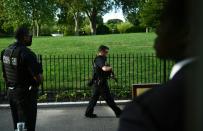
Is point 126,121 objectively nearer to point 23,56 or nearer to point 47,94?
point 23,56

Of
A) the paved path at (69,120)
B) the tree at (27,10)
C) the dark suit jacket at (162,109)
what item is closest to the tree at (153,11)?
the paved path at (69,120)

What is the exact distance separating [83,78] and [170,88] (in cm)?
1325

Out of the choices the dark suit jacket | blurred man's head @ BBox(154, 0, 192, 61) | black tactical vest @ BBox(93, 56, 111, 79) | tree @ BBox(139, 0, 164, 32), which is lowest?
black tactical vest @ BBox(93, 56, 111, 79)

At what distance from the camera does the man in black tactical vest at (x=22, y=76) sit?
7.31 m

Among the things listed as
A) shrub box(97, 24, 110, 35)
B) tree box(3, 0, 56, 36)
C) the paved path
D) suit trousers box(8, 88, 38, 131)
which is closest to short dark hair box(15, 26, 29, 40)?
suit trousers box(8, 88, 38, 131)

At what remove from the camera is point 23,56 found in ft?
23.9

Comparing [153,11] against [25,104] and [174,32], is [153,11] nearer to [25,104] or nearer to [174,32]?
[25,104]

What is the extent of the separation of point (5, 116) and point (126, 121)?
402 inches

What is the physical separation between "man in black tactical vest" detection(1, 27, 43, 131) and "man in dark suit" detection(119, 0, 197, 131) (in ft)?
18.8

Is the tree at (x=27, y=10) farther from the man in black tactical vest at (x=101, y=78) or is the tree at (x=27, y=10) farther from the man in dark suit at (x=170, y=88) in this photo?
the man in dark suit at (x=170, y=88)

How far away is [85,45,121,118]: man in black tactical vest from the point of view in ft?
34.2

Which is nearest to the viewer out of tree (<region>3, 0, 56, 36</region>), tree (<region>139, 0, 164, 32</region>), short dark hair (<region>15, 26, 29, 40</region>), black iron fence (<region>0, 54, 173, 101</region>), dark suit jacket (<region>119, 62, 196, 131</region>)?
dark suit jacket (<region>119, 62, 196, 131</region>)

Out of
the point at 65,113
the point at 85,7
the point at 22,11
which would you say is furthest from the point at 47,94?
the point at 85,7

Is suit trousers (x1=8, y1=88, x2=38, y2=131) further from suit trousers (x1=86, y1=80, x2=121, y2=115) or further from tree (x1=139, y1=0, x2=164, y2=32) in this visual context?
suit trousers (x1=86, y1=80, x2=121, y2=115)
